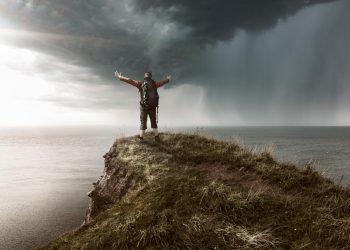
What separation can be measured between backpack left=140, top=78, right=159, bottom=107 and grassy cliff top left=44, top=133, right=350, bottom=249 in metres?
4.02

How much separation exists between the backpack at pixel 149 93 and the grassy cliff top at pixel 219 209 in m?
4.02

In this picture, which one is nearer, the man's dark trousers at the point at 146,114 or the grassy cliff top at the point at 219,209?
the grassy cliff top at the point at 219,209

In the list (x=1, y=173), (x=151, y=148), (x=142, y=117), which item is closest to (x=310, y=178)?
(x=151, y=148)

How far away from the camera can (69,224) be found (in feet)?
90.3

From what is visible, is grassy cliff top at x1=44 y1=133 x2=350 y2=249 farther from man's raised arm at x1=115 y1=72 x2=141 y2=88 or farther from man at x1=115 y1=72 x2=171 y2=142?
man's raised arm at x1=115 y1=72 x2=141 y2=88

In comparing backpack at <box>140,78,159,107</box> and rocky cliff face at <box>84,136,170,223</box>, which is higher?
backpack at <box>140,78,159,107</box>

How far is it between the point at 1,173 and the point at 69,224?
41.2 meters

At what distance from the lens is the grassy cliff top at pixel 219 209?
8.25 m

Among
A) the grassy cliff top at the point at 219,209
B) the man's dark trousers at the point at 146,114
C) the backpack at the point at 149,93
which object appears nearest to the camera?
the grassy cliff top at the point at 219,209

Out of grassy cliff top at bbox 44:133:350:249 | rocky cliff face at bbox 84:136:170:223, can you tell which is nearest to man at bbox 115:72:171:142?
rocky cliff face at bbox 84:136:170:223

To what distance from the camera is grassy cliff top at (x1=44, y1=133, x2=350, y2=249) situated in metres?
8.25

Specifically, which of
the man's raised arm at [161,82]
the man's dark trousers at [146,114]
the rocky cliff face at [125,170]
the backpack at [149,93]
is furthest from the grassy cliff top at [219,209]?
the man's raised arm at [161,82]

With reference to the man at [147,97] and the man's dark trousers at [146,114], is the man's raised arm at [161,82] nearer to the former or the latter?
the man at [147,97]

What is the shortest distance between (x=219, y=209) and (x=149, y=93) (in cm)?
963
